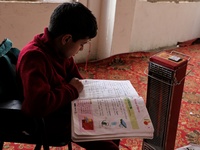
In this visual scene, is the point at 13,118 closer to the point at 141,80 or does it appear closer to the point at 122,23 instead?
the point at 141,80

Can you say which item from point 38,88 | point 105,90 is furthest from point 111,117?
point 38,88

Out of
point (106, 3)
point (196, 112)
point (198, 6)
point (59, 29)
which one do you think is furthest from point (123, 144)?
A: point (198, 6)

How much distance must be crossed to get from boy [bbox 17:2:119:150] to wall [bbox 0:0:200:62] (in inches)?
51.1

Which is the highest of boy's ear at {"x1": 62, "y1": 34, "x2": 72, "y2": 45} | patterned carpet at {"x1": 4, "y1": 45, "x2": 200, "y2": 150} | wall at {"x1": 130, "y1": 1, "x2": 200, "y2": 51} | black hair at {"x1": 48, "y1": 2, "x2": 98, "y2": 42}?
black hair at {"x1": 48, "y1": 2, "x2": 98, "y2": 42}

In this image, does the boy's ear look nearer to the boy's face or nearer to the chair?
the boy's face

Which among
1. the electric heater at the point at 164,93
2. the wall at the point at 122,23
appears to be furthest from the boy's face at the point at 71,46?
the wall at the point at 122,23

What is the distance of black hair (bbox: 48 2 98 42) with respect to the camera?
1095 mm

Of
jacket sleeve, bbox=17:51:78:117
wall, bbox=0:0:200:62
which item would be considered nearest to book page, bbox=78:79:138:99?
jacket sleeve, bbox=17:51:78:117

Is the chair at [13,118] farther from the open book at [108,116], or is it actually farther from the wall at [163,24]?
the wall at [163,24]

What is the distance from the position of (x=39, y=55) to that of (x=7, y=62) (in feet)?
0.40

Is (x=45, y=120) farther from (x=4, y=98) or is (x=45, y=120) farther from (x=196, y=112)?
(x=196, y=112)

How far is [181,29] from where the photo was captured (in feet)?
12.7

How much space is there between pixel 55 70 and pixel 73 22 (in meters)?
0.20

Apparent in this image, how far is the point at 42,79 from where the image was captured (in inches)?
39.6
